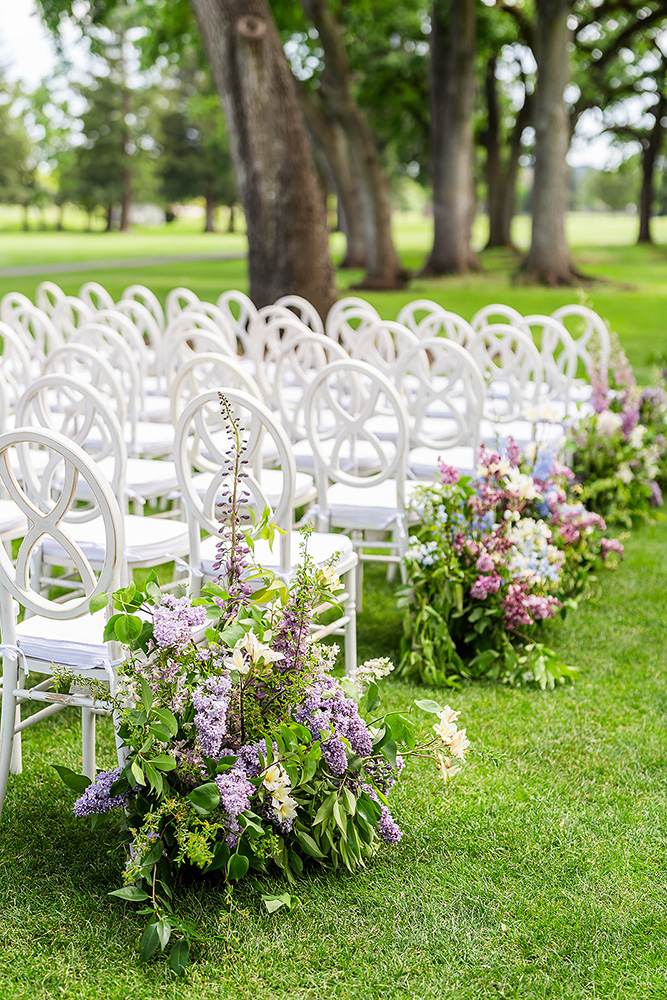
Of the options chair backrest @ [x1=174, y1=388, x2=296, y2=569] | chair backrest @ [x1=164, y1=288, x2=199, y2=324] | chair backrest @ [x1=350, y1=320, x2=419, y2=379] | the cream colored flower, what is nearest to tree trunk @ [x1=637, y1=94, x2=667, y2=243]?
chair backrest @ [x1=164, y1=288, x2=199, y2=324]

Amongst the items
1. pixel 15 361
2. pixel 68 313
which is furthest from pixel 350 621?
pixel 68 313

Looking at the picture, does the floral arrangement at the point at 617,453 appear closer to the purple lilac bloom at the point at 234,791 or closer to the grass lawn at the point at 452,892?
the grass lawn at the point at 452,892

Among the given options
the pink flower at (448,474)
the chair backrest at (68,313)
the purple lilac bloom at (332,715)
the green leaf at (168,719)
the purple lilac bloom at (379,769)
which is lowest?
the purple lilac bloom at (379,769)

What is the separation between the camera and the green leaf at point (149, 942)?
7.98 feet

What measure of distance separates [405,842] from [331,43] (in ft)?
50.3

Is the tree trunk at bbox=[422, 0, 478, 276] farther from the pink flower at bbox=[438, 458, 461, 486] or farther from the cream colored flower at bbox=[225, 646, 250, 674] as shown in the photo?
the cream colored flower at bbox=[225, 646, 250, 674]

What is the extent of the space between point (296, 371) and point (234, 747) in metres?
3.29

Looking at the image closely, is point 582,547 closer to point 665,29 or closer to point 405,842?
point 405,842

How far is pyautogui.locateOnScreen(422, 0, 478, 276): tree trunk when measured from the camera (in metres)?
17.7

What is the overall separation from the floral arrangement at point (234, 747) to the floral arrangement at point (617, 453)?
333 centimetres

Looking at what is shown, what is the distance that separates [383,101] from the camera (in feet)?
79.4

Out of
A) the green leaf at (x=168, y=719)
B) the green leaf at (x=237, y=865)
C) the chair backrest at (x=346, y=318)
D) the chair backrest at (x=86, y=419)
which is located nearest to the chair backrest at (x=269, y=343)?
the chair backrest at (x=346, y=318)

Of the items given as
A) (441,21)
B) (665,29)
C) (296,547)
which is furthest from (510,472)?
(665,29)

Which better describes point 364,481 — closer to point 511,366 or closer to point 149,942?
point 511,366
